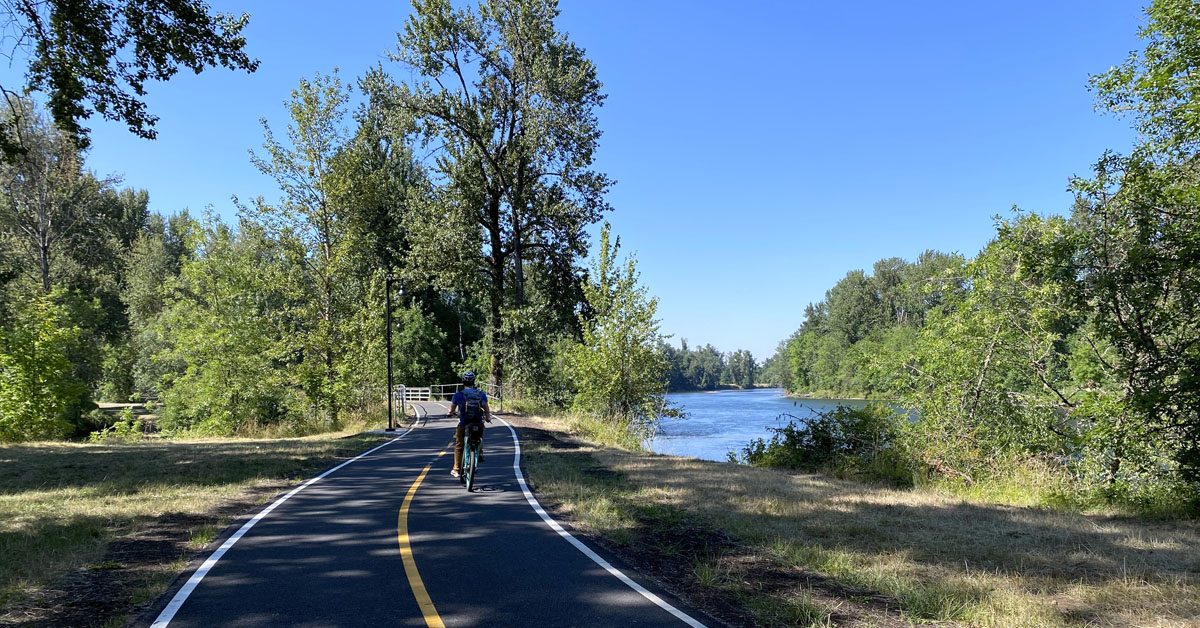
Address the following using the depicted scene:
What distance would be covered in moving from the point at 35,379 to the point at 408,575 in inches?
845

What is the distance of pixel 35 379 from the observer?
2028cm

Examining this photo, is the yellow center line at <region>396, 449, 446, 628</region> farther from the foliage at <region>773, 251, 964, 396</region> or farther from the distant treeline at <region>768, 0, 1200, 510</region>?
the foliage at <region>773, 251, 964, 396</region>

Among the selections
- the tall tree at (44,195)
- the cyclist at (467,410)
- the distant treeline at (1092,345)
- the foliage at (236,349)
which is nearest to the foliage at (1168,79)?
the distant treeline at (1092,345)

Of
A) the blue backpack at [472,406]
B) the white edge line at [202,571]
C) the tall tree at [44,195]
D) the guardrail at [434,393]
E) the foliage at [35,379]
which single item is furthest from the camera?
the guardrail at [434,393]

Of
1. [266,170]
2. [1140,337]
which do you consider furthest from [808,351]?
[1140,337]

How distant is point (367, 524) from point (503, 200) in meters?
28.2

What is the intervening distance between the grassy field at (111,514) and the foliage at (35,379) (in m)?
3.09

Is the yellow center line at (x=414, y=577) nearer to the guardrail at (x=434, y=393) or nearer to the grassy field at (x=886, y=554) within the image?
the grassy field at (x=886, y=554)

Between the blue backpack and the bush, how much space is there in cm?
863

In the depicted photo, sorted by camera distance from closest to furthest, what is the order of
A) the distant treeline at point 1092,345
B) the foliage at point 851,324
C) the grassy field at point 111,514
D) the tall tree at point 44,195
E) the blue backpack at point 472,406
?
1. the grassy field at point 111,514
2. the distant treeline at point 1092,345
3. the blue backpack at point 472,406
4. the tall tree at point 44,195
5. the foliage at point 851,324

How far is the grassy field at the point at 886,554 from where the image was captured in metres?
5.22

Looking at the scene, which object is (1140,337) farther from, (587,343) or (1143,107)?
(587,343)

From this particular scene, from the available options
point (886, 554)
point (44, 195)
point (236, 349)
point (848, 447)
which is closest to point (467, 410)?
point (886, 554)

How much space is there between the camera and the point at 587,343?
27.6 m
